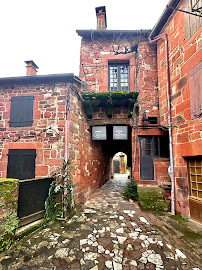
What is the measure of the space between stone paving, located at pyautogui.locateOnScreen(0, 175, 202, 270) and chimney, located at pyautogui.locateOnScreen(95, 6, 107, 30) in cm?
860

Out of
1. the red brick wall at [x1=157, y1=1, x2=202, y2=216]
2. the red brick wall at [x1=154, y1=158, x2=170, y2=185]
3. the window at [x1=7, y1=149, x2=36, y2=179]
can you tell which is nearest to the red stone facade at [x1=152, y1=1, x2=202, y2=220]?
the red brick wall at [x1=157, y1=1, x2=202, y2=216]

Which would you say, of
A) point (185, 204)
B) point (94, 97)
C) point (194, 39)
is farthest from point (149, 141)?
point (194, 39)

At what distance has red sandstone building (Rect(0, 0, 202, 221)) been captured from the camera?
4.38 metres

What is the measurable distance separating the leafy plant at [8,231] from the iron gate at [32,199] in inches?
20.4

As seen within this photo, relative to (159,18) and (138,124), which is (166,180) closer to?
(138,124)

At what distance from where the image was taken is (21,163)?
4.79 metres

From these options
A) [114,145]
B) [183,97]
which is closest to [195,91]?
[183,97]

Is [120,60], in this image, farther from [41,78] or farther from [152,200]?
[152,200]

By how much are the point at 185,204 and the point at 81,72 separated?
6594 millimetres

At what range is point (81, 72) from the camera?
655 cm

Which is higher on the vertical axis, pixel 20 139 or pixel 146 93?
pixel 146 93

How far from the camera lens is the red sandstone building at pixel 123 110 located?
438 cm

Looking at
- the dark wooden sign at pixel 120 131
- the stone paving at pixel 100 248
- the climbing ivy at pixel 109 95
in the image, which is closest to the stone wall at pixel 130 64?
the climbing ivy at pixel 109 95

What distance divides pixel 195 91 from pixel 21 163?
19.6 ft
